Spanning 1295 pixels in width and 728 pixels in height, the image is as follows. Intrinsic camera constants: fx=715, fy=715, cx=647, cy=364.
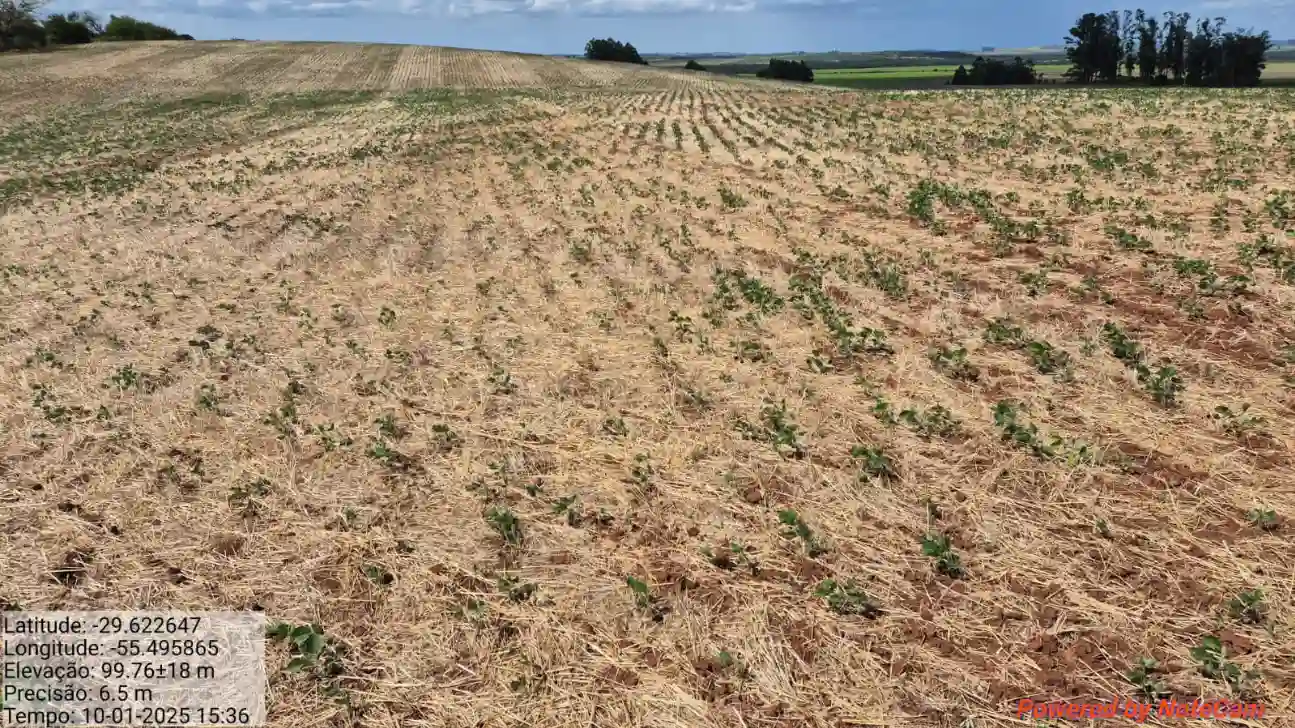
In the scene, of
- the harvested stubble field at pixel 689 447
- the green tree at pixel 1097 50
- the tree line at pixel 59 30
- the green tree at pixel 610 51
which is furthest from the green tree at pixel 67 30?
the green tree at pixel 1097 50

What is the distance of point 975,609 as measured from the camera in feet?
13.3

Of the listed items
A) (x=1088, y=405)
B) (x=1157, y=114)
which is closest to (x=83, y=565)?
(x=1088, y=405)

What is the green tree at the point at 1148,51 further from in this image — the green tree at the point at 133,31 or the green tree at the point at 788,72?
the green tree at the point at 133,31

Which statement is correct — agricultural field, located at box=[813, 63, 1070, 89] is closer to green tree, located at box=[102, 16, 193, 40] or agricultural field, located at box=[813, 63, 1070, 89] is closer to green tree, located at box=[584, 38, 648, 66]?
green tree, located at box=[584, 38, 648, 66]

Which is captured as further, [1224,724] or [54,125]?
[54,125]

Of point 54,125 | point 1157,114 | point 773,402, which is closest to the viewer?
point 773,402

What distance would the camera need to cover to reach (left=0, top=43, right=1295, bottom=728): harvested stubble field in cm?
382

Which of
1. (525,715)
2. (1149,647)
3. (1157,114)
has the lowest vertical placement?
(525,715)

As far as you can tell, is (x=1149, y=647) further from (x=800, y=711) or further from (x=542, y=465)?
(x=542, y=465)

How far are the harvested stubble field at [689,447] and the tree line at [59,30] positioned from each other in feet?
285

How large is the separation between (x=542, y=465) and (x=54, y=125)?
37744mm
